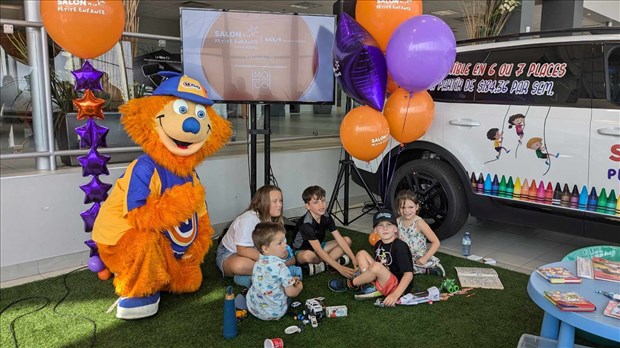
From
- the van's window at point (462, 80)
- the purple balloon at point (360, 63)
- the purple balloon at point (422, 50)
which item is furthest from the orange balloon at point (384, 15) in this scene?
the van's window at point (462, 80)

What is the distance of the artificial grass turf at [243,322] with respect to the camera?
9.44 ft

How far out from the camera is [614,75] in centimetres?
372

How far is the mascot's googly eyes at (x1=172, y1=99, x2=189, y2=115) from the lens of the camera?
10.8ft

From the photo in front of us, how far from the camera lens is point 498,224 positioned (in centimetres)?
558

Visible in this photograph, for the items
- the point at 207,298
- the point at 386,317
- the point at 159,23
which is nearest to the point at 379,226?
the point at 386,317

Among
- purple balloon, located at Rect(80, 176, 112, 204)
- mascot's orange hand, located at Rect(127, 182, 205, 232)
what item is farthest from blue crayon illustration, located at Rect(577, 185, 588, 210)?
purple balloon, located at Rect(80, 176, 112, 204)

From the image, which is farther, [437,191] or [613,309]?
[437,191]

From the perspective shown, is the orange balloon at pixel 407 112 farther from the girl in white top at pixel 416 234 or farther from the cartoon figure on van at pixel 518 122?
the cartoon figure on van at pixel 518 122

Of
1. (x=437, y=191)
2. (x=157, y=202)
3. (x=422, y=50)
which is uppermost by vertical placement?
(x=422, y=50)

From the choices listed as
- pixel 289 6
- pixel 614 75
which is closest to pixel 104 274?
pixel 614 75

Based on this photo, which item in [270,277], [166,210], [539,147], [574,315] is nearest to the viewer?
[574,315]

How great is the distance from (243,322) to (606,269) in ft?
7.34

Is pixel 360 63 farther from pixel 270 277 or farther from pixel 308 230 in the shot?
pixel 270 277

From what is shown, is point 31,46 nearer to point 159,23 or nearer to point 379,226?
point 379,226
